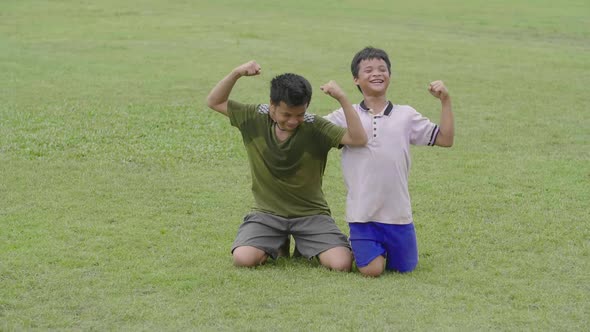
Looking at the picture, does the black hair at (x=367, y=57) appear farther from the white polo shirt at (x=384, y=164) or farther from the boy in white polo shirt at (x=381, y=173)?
the white polo shirt at (x=384, y=164)

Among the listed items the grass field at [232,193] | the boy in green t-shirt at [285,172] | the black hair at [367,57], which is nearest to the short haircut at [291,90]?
the boy in green t-shirt at [285,172]

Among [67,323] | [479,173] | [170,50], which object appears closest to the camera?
[67,323]

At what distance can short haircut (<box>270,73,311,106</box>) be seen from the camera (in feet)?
18.4

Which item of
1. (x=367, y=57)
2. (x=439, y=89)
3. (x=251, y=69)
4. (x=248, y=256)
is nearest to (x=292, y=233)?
(x=248, y=256)

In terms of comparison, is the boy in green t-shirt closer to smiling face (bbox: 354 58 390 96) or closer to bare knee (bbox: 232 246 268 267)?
bare knee (bbox: 232 246 268 267)

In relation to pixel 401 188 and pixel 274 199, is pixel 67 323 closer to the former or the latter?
pixel 274 199

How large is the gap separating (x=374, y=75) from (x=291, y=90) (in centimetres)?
54

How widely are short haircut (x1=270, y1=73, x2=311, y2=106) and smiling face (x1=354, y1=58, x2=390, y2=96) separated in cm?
38

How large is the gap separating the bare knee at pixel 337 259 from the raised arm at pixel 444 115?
0.86 metres

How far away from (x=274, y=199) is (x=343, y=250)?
0.54m

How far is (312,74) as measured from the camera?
1516 cm

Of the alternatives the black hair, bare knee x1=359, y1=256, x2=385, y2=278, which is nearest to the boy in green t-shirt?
bare knee x1=359, y1=256, x2=385, y2=278

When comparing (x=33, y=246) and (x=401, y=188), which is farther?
(x=33, y=246)

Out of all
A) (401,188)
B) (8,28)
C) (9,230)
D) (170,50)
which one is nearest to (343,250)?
(401,188)
